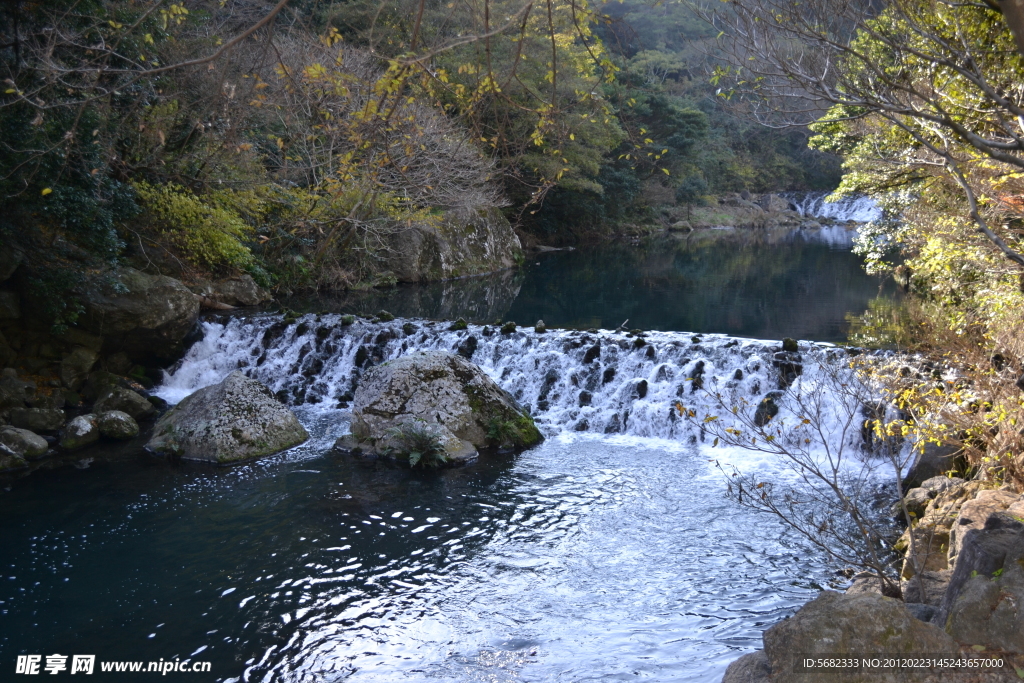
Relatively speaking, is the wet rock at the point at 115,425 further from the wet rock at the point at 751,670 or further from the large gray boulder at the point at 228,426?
the wet rock at the point at 751,670

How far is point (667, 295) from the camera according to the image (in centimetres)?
1867

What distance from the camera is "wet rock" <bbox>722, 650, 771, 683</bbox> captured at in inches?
147

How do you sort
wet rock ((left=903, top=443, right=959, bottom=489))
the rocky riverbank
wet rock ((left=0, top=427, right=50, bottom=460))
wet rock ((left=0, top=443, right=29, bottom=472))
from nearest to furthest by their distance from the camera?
the rocky riverbank < wet rock ((left=903, top=443, right=959, bottom=489)) < wet rock ((left=0, top=443, right=29, bottom=472)) < wet rock ((left=0, top=427, right=50, bottom=460))

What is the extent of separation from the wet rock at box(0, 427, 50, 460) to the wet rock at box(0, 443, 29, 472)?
2.3 inches

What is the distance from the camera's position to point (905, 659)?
11.0 ft

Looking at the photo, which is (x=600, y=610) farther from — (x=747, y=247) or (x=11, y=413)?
(x=747, y=247)

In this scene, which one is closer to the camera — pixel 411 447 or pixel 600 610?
pixel 600 610

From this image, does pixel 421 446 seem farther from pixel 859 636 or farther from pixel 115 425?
pixel 859 636

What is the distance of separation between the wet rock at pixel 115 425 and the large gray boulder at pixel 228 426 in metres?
0.39

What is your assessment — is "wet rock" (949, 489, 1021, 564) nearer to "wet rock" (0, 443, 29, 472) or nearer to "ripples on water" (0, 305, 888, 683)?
"ripples on water" (0, 305, 888, 683)

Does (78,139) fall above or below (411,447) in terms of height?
above

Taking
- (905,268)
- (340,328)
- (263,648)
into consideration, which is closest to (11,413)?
(340,328)

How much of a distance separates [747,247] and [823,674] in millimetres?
29418

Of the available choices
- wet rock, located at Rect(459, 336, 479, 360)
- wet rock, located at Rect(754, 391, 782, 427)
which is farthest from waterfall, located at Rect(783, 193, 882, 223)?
wet rock, located at Rect(754, 391, 782, 427)
